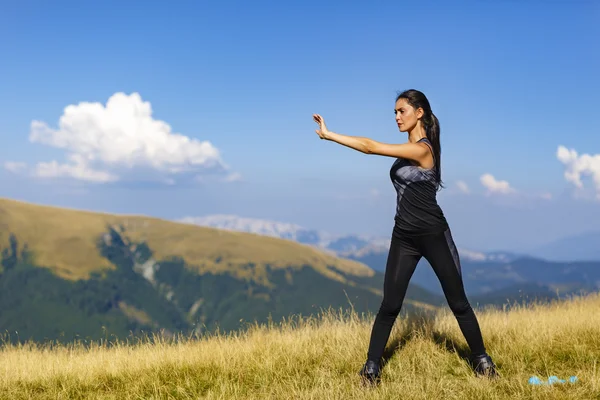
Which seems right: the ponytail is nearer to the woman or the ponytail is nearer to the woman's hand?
the woman

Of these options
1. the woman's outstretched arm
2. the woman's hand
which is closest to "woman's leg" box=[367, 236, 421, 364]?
the woman's outstretched arm

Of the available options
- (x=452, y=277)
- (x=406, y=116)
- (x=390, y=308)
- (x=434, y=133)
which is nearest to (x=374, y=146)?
(x=406, y=116)

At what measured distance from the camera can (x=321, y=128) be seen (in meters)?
5.08

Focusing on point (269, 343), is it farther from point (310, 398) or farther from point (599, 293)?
point (599, 293)

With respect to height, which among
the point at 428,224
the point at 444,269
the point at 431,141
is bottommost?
the point at 444,269

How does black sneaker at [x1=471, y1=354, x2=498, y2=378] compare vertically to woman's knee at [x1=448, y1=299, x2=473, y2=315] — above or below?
below

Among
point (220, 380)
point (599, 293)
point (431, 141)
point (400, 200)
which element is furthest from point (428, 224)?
point (599, 293)

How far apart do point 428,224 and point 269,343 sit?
2.94 metres

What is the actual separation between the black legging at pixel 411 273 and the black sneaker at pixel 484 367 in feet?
0.21

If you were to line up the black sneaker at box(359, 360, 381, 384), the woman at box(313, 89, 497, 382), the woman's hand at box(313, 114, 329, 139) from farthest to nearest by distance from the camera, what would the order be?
the black sneaker at box(359, 360, 381, 384), the woman at box(313, 89, 497, 382), the woman's hand at box(313, 114, 329, 139)

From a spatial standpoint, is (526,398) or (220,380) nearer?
(526,398)

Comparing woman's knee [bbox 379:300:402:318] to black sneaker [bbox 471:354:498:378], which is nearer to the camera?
black sneaker [bbox 471:354:498:378]

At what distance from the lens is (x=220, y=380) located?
5.62m

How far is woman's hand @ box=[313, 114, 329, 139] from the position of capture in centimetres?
503
